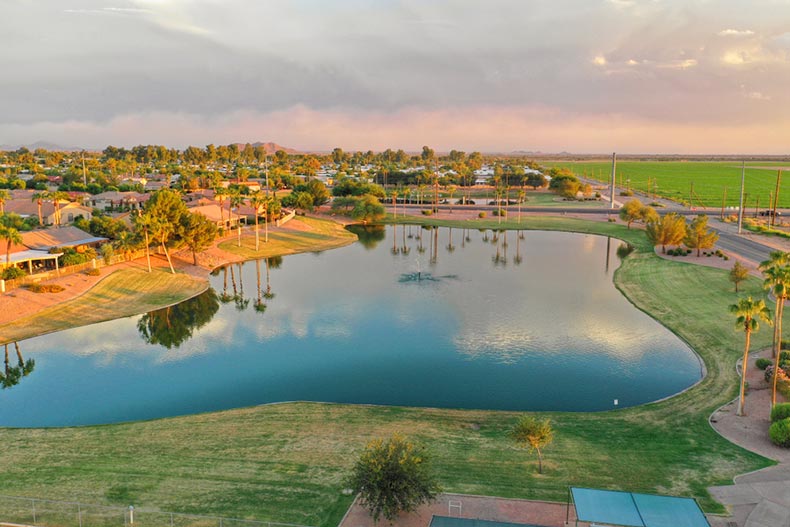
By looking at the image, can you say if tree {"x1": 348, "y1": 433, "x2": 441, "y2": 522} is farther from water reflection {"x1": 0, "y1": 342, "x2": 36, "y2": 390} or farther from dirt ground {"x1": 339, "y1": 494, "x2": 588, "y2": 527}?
water reflection {"x1": 0, "y1": 342, "x2": 36, "y2": 390}

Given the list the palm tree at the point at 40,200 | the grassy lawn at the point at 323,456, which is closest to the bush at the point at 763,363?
the grassy lawn at the point at 323,456

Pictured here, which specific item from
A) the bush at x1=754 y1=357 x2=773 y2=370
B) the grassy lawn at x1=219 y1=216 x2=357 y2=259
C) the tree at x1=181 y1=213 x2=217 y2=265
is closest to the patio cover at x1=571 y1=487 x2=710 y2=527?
the bush at x1=754 y1=357 x2=773 y2=370

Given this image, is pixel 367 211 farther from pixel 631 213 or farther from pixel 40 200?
pixel 40 200

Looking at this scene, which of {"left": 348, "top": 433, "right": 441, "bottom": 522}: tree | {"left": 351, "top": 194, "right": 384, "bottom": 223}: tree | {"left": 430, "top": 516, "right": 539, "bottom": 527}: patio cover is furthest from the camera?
{"left": 351, "top": 194, "right": 384, "bottom": 223}: tree

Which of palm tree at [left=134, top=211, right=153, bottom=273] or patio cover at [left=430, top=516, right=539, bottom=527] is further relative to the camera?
palm tree at [left=134, top=211, right=153, bottom=273]

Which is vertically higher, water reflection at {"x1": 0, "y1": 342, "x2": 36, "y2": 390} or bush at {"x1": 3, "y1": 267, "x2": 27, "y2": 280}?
bush at {"x1": 3, "y1": 267, "x2": 27, "y2": 280}

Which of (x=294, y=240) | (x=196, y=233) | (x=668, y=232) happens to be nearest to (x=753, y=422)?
(x=668, y=232)

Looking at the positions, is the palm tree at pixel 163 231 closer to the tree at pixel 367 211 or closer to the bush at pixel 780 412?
the tree at pixel 367 211
